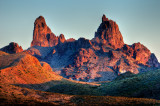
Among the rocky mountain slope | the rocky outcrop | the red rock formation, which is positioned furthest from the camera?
the rocky outcrop

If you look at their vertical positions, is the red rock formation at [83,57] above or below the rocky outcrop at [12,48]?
below

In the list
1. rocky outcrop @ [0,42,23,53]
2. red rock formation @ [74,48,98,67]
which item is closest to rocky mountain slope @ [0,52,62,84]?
red rock formation @ [74,48,98,67]

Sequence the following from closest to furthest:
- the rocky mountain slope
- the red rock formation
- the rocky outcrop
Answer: the rocky mountain slope → the red rock formation → the rocky outcrop

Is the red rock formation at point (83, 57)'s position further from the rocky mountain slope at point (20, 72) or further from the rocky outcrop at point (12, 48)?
the rocky mountain slope at point (20, 72)

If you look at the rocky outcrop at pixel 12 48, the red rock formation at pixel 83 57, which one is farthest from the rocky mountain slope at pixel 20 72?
the rocky outcrop at pixel 12 48

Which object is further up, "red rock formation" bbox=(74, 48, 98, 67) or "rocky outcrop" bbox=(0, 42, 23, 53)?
"rocky outcrop" bbox=(0, 42, 23, 53)

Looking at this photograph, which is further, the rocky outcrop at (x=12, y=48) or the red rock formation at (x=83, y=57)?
the rocky outcrop at (x=12, y=48)

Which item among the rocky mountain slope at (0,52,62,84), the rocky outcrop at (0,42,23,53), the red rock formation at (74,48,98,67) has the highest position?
the rocky outcrop at (0,42,23,53)

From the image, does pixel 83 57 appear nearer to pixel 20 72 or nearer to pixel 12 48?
pixel 12 48

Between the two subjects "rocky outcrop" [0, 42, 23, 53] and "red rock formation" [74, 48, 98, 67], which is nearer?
"red rock formation" [74, 48, 98, 67]

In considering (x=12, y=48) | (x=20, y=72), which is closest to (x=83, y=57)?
(x=12, y=48)

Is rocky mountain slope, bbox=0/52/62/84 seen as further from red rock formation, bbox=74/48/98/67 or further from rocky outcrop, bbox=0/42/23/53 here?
rocky outcrop, bbox=0/42/23/53

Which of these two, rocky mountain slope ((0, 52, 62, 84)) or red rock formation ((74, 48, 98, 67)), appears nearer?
rocky mountain slope ((0, 52, 62, 84))

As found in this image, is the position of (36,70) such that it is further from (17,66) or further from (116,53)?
(116,53)
